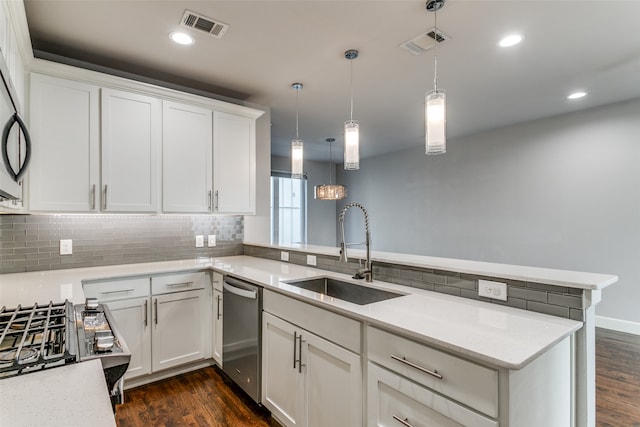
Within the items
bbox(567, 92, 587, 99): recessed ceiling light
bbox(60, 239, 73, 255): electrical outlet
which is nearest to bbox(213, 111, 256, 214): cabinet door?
bbox(60, 239, 73, 255): electrical outlet

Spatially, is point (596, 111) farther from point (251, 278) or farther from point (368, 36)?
point (251, 278)

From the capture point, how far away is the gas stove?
3.19ft

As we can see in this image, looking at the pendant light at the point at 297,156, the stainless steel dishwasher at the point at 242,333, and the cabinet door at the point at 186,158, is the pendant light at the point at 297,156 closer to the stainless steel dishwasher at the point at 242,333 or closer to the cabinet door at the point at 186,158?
the cabinet door at the point at 186,158

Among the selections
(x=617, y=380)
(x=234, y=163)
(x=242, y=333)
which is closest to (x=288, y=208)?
(x=234, y=163)

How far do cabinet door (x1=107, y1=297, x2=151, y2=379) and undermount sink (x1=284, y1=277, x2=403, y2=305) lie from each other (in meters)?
1.25

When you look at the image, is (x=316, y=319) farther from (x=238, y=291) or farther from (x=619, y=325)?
(x=619, y=325)

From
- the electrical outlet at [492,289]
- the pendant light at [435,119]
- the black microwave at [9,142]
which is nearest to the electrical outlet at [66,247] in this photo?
the black microwave at [9,142]

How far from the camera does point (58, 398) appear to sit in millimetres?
821

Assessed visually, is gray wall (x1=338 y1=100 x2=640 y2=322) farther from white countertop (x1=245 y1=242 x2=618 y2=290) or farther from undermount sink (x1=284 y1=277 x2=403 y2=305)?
undermount sink (x1=284 y1=277 x2=403 y2=305)

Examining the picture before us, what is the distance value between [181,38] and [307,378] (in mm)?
2419

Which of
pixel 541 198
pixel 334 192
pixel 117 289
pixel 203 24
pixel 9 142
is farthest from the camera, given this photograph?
pixel 334 192

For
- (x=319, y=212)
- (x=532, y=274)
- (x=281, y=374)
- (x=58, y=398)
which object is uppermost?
(x=319, y=212)

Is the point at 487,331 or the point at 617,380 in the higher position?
the point at 487,331

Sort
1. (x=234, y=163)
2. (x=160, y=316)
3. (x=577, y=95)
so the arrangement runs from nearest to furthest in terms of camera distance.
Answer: (x=160, y=316), (x=234, y=163), (x=577, y=95)
